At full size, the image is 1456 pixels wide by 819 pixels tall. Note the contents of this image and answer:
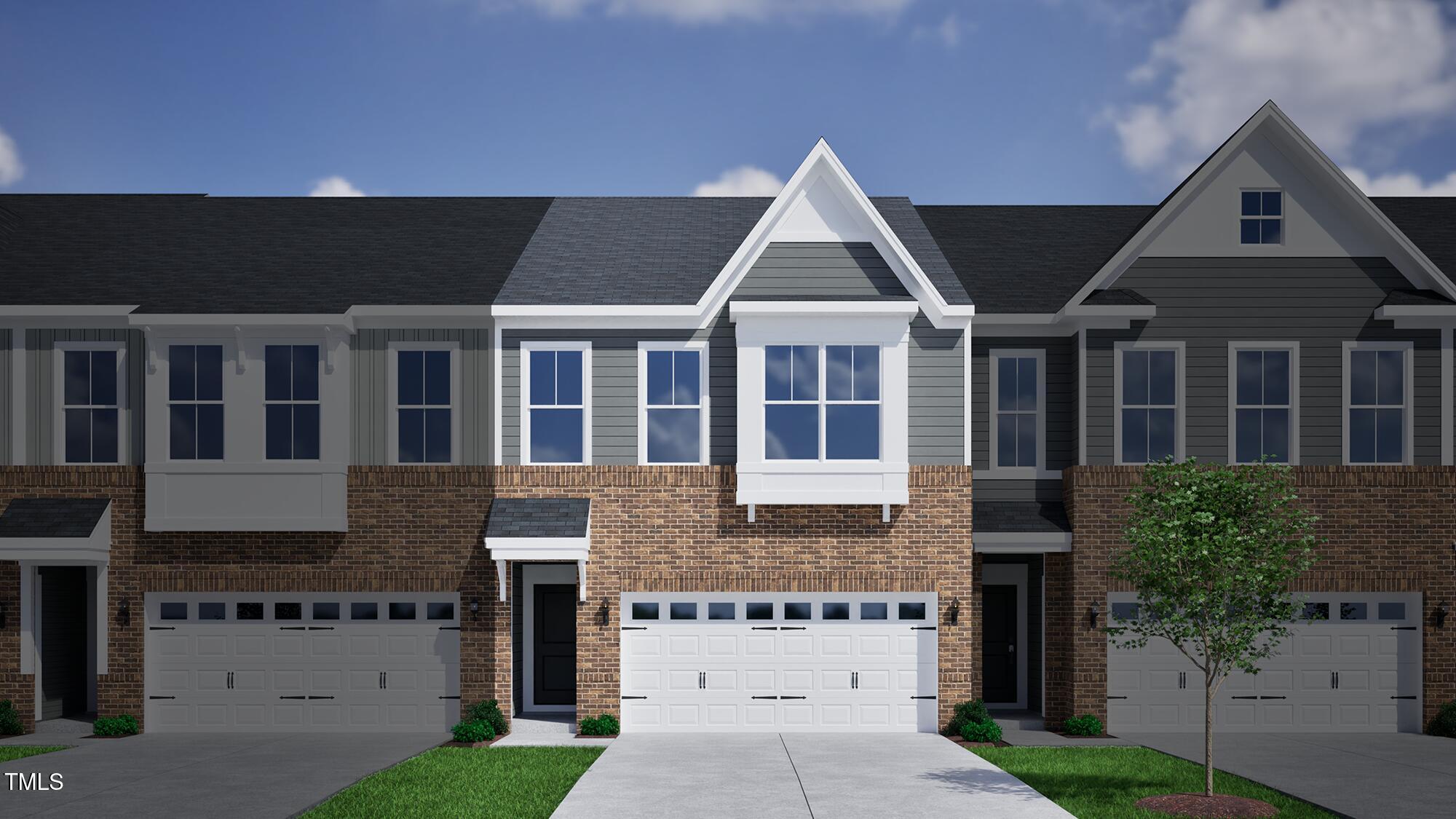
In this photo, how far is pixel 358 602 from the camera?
22.6 m

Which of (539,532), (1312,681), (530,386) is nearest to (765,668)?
(539,532)

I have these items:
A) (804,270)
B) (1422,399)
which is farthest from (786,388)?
(1422,399)

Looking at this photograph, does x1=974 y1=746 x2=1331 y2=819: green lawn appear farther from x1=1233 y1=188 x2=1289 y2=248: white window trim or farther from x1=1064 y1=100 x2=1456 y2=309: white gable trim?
x1=1233 y1=188 x2=1289 y2=248: white window trim

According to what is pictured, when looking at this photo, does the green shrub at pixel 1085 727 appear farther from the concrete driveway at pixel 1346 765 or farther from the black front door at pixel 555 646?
the black front door at pixel 555 646

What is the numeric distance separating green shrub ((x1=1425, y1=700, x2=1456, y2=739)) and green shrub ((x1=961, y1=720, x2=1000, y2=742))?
7910 mm

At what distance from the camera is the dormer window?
23141mm

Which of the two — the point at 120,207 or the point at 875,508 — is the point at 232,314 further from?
the point at 875,508

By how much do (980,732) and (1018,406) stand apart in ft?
19.9

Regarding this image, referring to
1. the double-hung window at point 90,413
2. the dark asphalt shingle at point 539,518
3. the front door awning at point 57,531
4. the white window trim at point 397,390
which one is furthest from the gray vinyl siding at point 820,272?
the front door awning at point 57,531

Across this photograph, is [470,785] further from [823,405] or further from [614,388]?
[823,405]

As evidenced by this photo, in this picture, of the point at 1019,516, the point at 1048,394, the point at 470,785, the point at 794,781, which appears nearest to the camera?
the point at 470,785

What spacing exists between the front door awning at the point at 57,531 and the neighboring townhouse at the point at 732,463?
0.06 metres

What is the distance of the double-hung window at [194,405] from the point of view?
875 inches

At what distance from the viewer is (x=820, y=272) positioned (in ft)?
72.9
